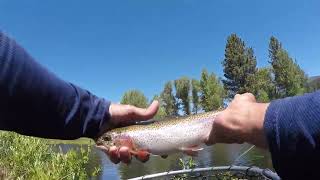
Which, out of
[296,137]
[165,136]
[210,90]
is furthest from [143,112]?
[210,90]

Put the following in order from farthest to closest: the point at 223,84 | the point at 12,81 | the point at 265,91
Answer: the point at 223,84 < the point at 265,91 < the point at 12,81

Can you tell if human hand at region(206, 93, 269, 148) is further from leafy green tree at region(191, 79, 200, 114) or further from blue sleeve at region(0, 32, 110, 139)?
leafy green tree at region(191, 79, 200, 114)

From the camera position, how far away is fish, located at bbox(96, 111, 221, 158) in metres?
3.21

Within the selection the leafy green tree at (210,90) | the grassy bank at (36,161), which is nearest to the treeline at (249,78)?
the leafy green tree at (210,90)

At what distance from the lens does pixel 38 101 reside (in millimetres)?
2818

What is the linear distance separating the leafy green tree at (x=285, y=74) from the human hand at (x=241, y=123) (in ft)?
272

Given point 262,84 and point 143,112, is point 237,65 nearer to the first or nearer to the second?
point 262,84

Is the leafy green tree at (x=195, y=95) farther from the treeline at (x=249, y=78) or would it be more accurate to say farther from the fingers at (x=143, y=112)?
the fingers at (x=143, y=112)

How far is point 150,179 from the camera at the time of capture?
4.71 m

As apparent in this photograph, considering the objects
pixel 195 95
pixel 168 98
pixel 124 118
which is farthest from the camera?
pixel 168 98

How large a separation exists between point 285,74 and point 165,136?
3264 inches

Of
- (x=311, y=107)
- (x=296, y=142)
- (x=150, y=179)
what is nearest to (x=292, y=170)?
(x=296, y=142)

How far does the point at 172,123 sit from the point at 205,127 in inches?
21.0

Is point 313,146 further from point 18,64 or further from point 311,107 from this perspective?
point 18,64
